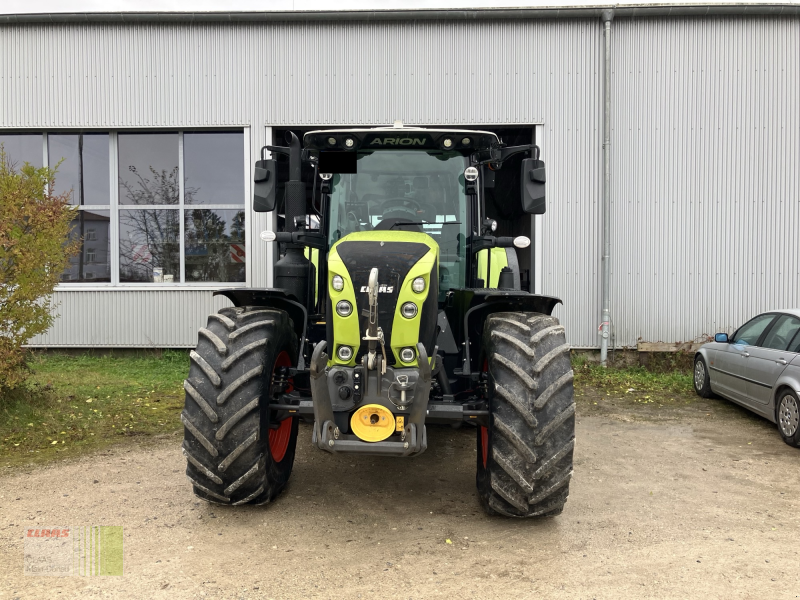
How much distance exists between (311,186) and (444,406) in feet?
7.90

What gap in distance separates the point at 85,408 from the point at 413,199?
464 centimetres

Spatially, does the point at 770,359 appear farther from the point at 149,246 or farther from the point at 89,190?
the point at 89,190

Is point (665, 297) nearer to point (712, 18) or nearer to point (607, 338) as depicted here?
point (607, 338)

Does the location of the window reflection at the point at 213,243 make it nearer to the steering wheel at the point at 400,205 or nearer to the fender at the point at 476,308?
the steering wheel at the point at 400,205

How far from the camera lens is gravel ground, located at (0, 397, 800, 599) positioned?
10.0 ft

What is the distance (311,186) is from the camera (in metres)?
5.11

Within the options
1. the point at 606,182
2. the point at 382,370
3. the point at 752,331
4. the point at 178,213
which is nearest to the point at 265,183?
the point at 382,370

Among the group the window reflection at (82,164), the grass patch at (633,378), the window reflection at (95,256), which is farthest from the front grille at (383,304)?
the window reflection at (82,164)

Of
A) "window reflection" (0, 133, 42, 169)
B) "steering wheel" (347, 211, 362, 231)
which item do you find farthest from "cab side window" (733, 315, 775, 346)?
"window reflection" (0, 133, 42, 169)

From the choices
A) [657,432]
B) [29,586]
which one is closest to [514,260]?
[657,432]

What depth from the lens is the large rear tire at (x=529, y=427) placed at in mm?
3469

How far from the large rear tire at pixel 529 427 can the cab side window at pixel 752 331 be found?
4454 millimetres

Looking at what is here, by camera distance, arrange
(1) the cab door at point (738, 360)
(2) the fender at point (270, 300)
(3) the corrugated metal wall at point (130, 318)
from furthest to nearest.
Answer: (3) the corrugated metal wall at point (130, 318) → (1) the cab door at point (738, 360) → (2) the fender at point (270, 300)

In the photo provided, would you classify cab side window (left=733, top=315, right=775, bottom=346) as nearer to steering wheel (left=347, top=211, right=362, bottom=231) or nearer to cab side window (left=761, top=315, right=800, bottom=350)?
cab side window (left=761, top=315, right=800, bottom=350)
